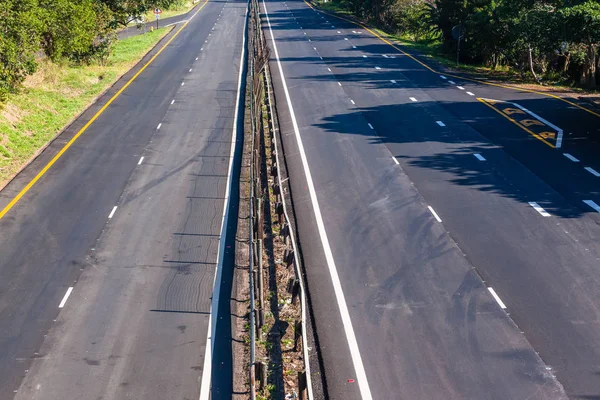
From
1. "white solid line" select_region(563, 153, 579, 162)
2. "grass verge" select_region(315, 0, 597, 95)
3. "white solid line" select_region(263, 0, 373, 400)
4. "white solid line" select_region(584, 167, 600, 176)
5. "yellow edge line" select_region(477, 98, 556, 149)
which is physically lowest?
"white solid line" select_region(263, 0, 373, 400)

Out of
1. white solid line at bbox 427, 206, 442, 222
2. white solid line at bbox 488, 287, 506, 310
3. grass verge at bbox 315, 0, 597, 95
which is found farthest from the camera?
grass verge at bbox 315, 0, 597, 95

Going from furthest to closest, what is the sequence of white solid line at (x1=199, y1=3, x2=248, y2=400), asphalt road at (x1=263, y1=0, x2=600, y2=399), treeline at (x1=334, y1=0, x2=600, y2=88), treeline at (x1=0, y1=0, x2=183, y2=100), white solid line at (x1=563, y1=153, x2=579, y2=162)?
treeline at (x1=334, y1=0, x2=600, y2=88), treeline at (x1=0, y1=0, x2=183, y2=100), white solid line at (x1=563, y1=153, x2=579, y2=162), asphalt road at (x1=263, y1=0, x2=600, y2=399), white solid line at (x1=199, y1=3, x2=248, y2=400)

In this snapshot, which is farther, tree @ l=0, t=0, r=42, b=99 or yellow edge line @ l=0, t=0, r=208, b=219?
tree @ l=0, t=0, r=42, b=99

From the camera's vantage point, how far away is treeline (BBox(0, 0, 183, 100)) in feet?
117

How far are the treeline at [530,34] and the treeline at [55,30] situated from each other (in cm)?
2457

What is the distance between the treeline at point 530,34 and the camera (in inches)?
1449

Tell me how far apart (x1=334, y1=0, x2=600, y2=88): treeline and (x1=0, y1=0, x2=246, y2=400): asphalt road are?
58.2 feet

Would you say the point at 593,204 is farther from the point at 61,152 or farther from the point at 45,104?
the point at 45,104

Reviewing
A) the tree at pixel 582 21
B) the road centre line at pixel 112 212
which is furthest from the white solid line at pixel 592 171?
the road centre line at pixel 112 212

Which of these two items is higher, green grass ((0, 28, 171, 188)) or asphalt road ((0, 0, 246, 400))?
green grass ((0, 28, 171, 188))

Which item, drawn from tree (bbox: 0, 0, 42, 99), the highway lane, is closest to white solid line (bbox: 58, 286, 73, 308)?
the highway lane

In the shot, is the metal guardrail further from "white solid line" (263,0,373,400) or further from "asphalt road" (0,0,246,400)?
"asphalt road" (0,0,246,400)

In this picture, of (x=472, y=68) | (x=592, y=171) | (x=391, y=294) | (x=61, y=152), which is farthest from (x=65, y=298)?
(x=472, y=68)

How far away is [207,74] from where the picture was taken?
5019cm
